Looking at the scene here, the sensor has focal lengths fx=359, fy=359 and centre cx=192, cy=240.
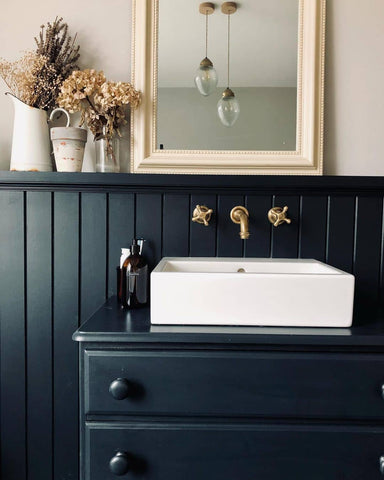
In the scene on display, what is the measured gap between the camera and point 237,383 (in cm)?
82

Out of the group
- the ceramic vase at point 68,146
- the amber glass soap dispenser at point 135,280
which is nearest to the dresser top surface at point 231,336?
the amber glass soap dispenser at point 135,280

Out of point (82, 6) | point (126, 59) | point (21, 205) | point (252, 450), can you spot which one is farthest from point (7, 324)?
point (82, 6)

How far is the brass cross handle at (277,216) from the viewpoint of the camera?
1.18 metres

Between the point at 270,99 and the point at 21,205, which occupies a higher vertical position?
the point at 270,99

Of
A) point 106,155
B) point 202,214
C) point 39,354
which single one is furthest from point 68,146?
point 39,354

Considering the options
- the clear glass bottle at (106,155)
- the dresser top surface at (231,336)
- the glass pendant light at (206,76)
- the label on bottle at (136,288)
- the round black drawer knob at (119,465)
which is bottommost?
the round black drawer knob at (119,465)

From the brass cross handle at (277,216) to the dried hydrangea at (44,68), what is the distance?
0.84m

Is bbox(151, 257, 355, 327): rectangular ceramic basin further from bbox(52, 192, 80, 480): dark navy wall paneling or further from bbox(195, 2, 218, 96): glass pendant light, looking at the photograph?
bbox(195, 2, 218, 96): glass pendant light

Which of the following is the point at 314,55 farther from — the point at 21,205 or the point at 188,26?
the point at 21,205

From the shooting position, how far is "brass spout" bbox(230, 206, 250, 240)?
112 centimetres

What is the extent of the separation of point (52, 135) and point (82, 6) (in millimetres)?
492

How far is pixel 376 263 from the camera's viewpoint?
124 cm

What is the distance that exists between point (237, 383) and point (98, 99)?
0.96 m

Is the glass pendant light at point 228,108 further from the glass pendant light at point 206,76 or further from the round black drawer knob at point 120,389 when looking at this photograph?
the round black drawer knob at point 120,389
